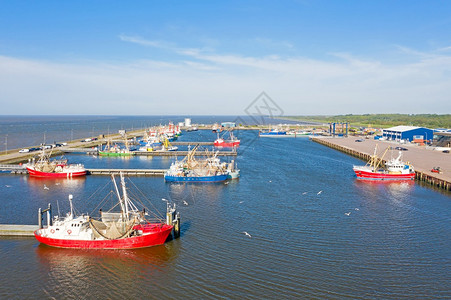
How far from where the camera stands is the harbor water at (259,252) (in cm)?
2228

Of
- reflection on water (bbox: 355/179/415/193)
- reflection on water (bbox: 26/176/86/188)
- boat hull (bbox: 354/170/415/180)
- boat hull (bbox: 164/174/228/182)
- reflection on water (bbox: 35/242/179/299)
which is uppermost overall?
boat hull (bbox: 354/170/415/180)

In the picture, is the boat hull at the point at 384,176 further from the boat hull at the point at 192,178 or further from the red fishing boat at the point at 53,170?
the red fishing boat at the point at 53,170

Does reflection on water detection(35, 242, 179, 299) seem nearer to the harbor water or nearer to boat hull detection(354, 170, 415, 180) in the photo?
the harbor water

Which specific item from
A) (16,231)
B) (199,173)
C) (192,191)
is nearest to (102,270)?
(16,231)

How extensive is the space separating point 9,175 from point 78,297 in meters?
46.2

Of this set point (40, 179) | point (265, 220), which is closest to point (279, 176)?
point (265, 220)

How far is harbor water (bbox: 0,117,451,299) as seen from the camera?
73.1 ft

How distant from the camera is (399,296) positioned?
21469 mm

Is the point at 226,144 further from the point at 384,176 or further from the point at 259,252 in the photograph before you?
the point at 259,252

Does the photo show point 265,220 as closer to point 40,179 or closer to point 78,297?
point 78,297

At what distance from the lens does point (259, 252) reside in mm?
27156

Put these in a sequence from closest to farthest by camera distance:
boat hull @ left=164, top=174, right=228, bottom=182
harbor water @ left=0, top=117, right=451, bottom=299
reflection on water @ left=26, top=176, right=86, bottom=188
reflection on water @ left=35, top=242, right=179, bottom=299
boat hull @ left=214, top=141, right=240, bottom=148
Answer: reflection on water @ left=35, top=242, right=179, bottom=299 → harbor water @ left=0, top=117, right=451, bottom=299 → reflection on water @ left=26, top=176, right=86, bottom=188 → boat hull @ left=164, top=174, right=228, bottom=182 → boat hull @ left=214, top=141, right=240, bottom=148

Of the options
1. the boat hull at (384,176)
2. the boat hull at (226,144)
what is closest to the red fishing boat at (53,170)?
the boat hull at (384,176)

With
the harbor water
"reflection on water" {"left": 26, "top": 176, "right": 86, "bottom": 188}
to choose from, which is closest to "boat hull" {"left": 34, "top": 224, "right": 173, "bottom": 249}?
the harbor water
